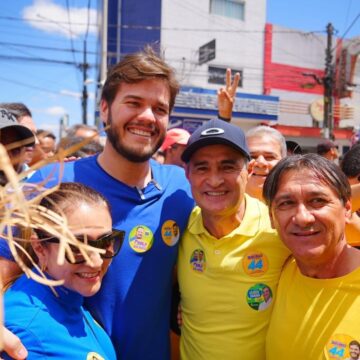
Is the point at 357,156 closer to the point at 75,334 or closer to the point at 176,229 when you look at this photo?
the point at 176,229

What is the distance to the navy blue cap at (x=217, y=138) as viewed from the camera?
2.12 metres

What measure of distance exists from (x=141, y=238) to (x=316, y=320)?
0.96 metres

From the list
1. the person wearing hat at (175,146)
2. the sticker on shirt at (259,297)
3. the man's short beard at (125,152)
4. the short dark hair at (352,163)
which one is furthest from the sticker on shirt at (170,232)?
the person wearing hat at (175,146)

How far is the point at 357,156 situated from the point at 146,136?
1589mm

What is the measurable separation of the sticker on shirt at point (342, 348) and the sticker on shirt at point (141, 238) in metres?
1.00

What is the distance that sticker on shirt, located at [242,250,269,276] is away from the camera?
6.65 ft

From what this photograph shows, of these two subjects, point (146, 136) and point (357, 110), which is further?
point (357, 110)

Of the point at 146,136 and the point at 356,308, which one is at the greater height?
→ the point at 146,136

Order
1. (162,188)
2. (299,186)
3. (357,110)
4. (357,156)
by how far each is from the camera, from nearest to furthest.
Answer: (299,186), (162,188), (357,156), (357,110)

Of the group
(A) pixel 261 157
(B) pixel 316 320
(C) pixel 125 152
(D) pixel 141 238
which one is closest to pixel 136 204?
(D) pixel 141 238

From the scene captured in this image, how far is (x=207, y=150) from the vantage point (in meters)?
2.17

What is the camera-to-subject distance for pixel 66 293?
160 cm

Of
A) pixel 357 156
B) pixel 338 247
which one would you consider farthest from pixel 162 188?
pixel 357 156

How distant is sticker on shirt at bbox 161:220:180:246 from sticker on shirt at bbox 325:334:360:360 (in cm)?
97
